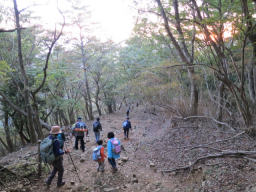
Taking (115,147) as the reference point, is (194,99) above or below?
above

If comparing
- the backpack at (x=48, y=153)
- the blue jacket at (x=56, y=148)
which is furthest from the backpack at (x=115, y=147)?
the backpack at (x=48, y=153)

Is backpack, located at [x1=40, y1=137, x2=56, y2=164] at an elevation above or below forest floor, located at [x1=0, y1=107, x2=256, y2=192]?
above

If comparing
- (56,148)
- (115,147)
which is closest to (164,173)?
(115,147)

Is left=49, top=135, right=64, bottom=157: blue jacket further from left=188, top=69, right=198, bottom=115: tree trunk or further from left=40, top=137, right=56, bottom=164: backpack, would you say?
left=188, top=69, right=198, bottom=115: tree trunk

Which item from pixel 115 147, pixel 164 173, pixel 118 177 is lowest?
pixel 164 173

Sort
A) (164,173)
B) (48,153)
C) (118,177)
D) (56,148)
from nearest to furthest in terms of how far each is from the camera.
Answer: (48,153)
(56,148)
(118,177)
(164,173)

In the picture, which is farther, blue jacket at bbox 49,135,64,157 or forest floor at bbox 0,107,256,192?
blue jacket at bbox 49,135,64,157

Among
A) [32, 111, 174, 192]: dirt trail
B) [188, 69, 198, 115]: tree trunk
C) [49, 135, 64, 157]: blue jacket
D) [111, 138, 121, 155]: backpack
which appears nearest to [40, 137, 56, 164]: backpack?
[49, 135, 64, 157]: blue jacket

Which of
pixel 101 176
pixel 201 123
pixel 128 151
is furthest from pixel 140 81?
pixel 101 176

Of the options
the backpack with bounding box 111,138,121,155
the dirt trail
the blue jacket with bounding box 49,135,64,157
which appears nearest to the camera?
the blue jacket with bounding box 49,135,64,157

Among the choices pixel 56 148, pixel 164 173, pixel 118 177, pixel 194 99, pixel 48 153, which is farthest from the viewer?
pixel 194 99

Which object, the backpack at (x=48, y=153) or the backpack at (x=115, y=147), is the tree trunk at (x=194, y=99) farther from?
the backpack at (x=48, y=153)

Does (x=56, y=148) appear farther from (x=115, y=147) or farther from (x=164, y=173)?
(x=164, y=173)

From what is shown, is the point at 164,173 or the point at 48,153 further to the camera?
the point at 164,173
